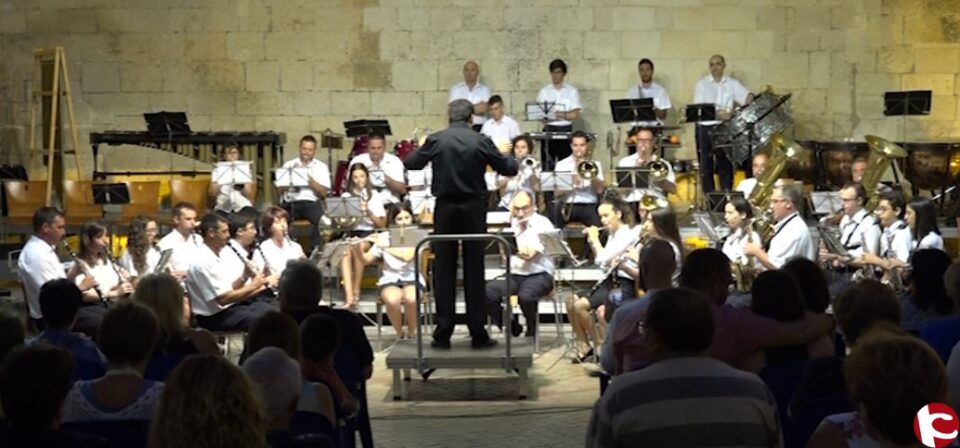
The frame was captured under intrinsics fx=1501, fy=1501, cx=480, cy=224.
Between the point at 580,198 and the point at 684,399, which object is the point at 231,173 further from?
the point at 684,399

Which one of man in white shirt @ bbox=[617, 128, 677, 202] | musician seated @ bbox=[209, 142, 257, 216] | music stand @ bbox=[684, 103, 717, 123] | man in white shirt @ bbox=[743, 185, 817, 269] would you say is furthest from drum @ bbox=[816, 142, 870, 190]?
musician seated @ bbox=[209, 142, 257, 216]

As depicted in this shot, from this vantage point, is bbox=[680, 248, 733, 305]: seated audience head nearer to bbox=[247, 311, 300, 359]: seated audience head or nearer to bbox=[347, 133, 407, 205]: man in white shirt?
bbox=[247, 311, 300, 359]: seated audience head

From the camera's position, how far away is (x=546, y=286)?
450 inches

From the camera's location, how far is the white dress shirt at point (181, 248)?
10844 mm

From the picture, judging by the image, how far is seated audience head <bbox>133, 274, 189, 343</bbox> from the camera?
6523mm

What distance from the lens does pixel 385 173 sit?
1461 cm

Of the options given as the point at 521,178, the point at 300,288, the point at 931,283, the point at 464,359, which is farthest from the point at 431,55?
the point at 931,283

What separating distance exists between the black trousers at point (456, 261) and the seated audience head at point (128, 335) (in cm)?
443

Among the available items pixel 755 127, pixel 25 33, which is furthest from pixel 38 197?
pixel 755 127

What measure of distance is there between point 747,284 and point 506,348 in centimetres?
250

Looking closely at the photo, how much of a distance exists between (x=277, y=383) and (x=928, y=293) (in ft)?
10.8

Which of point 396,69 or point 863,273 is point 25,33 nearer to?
point 396,69

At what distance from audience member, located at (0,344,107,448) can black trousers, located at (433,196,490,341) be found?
5407mm

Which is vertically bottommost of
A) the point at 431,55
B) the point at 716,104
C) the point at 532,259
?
the point at 532,259
